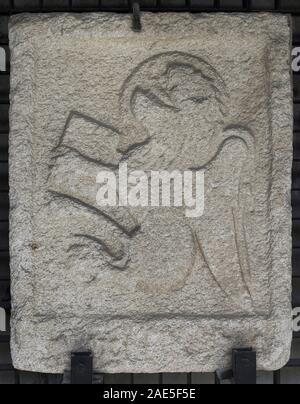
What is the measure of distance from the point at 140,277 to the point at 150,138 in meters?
0.37

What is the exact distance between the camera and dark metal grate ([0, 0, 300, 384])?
6.14 ft

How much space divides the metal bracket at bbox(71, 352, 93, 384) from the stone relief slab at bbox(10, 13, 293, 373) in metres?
0.04

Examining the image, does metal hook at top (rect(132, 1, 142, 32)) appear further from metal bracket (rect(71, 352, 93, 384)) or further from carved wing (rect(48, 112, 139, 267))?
metal bracket (rect(71, 352, 93, 384))

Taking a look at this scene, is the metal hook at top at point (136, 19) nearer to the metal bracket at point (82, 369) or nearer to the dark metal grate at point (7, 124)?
the dark metal grate at point (7, 124)

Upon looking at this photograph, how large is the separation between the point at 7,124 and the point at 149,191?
589 millimetres

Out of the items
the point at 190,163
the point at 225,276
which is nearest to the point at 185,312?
the point at 225,276

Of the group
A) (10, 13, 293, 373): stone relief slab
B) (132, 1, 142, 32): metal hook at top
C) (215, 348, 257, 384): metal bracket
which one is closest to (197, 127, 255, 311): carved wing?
Result: (10, 13, 293, 373): stone relief slab

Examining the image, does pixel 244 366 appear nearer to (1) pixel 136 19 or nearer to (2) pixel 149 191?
(2) pixel 149 191

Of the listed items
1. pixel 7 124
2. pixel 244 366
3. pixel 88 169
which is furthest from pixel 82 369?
pixel 7 124

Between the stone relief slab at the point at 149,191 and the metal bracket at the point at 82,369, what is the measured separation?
0.04 meters

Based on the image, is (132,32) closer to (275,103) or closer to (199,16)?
(199,16)

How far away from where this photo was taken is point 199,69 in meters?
1.57

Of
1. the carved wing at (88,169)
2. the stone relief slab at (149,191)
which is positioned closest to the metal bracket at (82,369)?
the stone relief slab at (149,191)

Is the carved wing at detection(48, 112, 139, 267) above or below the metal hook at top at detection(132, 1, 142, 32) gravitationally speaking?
below
